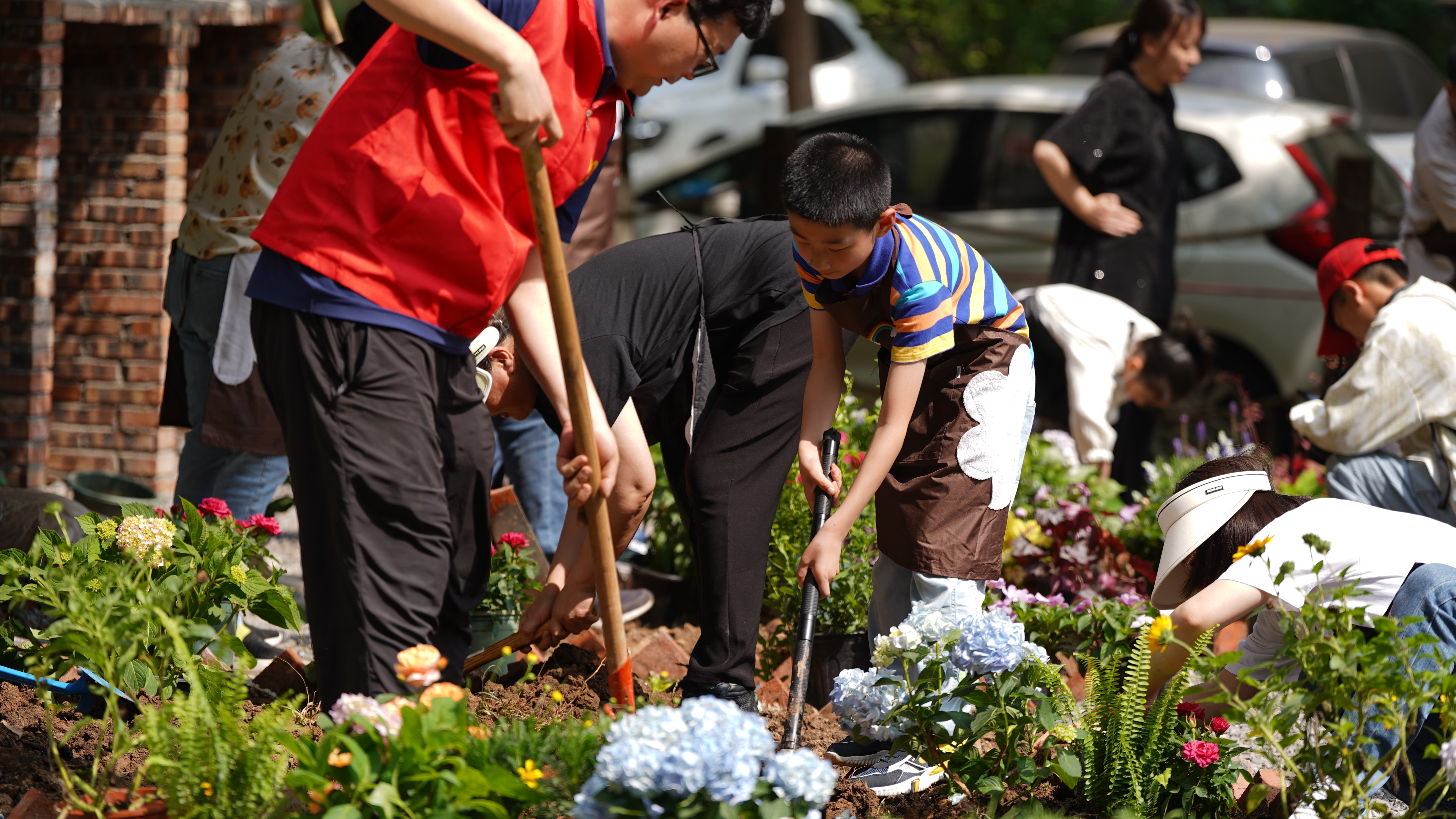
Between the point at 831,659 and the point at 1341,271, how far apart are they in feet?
6.34

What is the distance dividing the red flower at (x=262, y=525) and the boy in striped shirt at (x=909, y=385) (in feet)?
3.67

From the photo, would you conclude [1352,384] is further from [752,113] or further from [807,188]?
[752,113]

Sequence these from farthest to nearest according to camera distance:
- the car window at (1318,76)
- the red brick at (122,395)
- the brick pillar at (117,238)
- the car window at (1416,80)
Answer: the car window at (1416,80)
the car window at (1318,76)
the red brick at (122,395)
the brick pillar at (117,238)

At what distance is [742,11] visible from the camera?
2.21 metres

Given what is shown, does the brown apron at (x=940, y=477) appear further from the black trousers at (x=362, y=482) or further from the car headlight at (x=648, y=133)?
the car headlight at (x=648, y=133)

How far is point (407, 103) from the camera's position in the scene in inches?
80.4

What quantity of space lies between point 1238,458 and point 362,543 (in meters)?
1.90

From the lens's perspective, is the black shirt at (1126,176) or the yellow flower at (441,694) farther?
the black shirt at (1126,176)

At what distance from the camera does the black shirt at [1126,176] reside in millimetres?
5043

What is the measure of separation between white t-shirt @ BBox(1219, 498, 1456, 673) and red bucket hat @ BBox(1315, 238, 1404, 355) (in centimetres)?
130

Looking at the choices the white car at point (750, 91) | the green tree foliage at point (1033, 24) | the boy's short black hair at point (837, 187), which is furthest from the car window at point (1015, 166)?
the green tree foliage at point (1033, 24)

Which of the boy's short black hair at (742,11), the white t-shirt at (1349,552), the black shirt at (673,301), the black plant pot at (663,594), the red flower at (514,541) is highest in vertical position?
A: the boy's short black hair at (742,11)

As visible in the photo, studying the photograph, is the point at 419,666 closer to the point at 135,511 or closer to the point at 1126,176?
the point at 135,511

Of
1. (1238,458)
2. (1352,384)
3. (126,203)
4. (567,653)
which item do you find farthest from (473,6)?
(126,203)
